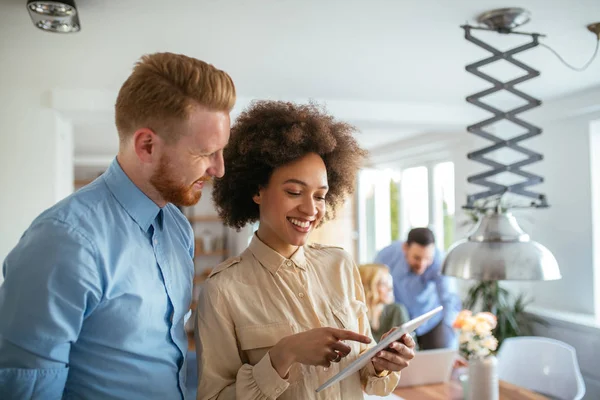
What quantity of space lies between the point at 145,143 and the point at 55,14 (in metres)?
1.13

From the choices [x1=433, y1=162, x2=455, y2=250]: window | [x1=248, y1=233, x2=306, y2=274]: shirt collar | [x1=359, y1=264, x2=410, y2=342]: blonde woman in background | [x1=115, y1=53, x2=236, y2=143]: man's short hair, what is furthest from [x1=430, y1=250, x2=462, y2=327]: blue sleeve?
[x1=115, y1=53, x2=236, y2=143]: man's short hair

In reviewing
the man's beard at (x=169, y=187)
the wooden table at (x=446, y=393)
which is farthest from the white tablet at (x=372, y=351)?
the wooden table at (x=446, y=393)

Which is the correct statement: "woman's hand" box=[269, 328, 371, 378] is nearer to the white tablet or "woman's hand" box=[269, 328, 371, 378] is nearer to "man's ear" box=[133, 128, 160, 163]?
the white tablet

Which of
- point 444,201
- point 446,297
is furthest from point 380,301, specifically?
point 444,201

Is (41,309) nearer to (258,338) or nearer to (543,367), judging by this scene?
(258,338)

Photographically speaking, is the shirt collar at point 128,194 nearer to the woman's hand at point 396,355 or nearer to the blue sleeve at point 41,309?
the blue sleeve at point 41,309

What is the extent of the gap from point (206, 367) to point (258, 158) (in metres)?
0.53

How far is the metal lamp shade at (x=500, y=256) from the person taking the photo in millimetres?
1593

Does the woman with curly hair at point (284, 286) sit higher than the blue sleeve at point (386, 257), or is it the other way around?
the woman with curly hair at point (284, 286)

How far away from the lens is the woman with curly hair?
114cm

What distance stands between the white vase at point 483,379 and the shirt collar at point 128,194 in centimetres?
169

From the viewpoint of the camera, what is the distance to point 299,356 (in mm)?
1075

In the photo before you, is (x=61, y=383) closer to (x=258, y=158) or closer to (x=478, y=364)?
(x=258, y=158)

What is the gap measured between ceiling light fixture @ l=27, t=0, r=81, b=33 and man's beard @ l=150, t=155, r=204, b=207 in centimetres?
110
